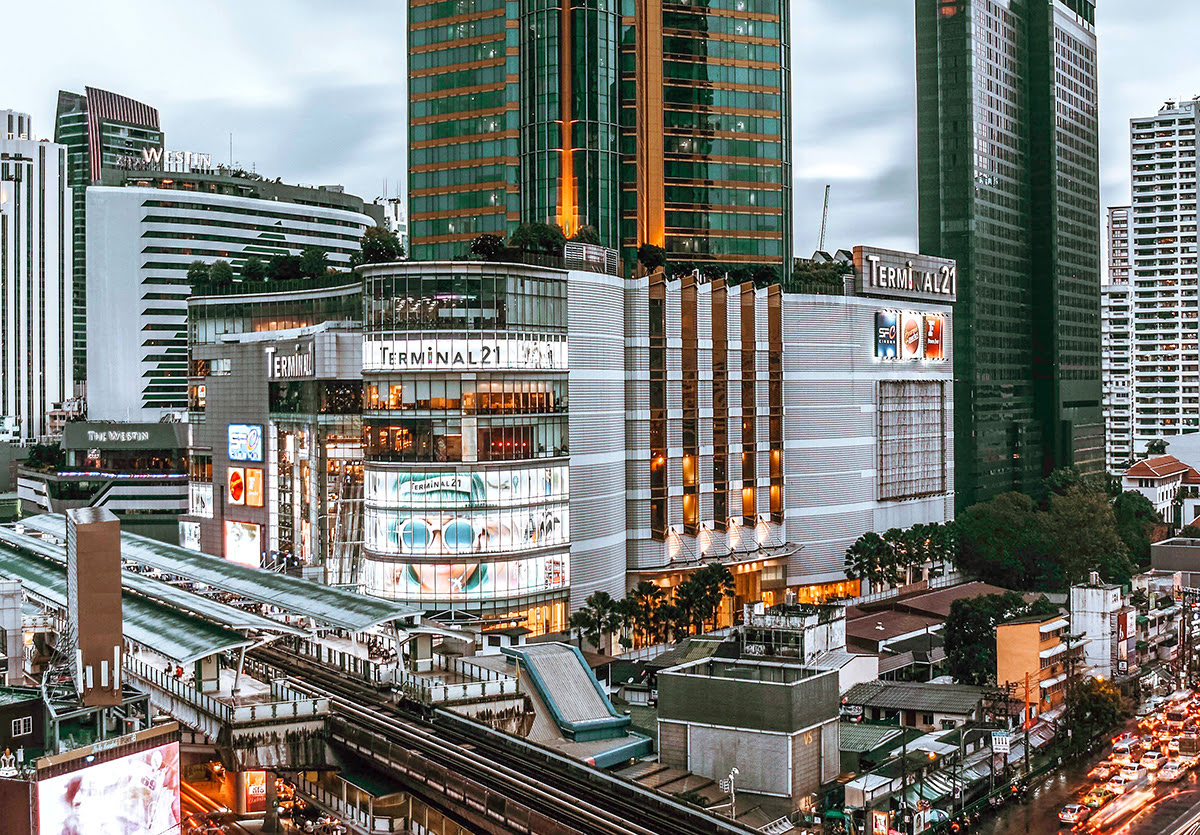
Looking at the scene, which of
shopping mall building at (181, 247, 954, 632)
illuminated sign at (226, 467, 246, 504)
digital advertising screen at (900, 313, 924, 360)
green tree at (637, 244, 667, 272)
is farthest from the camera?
digital advertising screen at (900, 313, 924, 360)

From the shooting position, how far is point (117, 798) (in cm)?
5103

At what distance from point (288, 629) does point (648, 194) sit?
104011 millimetres

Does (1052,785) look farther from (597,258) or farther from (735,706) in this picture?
(597,258)

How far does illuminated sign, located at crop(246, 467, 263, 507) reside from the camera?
136m

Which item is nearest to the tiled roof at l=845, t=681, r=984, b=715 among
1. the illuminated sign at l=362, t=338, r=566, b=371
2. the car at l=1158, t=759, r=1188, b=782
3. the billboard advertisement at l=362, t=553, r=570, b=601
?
the car at l=1158, t=759, r=1188, b=782

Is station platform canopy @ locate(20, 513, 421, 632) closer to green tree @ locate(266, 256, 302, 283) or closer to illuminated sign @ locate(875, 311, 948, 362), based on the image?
green tree @ locate(266, 256, 302, 283)

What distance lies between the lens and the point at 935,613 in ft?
438

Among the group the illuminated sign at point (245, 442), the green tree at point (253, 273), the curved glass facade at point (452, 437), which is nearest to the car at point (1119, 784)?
the curved glass facade at point (452, 437)

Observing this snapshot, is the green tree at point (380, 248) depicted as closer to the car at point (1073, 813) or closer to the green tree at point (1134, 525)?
the car at point (1073, 813)

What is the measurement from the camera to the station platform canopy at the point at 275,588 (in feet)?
239

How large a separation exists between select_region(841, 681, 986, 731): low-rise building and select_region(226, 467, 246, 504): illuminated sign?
2748 inches

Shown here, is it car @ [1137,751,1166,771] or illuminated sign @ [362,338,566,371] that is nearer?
car @ [1137,751,1166,771]

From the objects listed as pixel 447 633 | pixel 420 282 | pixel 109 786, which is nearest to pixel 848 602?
pixel 420 282

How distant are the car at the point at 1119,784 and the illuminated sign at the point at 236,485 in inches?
3499
